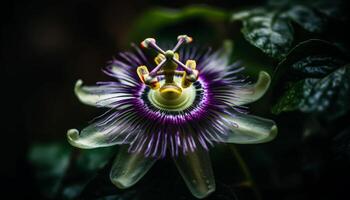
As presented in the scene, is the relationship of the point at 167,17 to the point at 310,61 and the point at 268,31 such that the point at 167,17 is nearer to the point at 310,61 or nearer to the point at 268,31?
the point at 268,31

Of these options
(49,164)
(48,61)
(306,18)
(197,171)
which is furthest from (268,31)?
(48,61)

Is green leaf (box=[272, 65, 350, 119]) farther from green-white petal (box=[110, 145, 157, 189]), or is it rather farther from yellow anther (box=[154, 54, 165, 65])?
yellow anther (box=[154, 54, 165, 65])

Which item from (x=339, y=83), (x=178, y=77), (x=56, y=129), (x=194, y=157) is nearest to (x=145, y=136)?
(x=194, y=157)

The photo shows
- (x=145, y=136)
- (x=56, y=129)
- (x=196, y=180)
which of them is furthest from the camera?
(x=56, y=129)

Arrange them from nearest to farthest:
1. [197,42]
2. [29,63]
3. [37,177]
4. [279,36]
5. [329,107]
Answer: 1. [329,107]
2. [279,36]
3. [37,177]
4. [197,42]
5. [29,63]

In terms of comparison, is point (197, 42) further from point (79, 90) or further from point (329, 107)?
point (329, 107)

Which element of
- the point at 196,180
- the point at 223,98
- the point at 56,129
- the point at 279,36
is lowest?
the point at 56,129

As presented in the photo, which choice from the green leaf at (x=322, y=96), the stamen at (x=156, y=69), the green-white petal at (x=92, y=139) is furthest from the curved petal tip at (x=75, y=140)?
the green leaf at (x=322, y=96)

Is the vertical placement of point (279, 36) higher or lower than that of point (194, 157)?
higher
